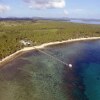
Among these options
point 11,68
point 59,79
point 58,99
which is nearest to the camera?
point 58,99

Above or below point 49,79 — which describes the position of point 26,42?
above

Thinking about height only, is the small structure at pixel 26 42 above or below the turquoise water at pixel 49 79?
above

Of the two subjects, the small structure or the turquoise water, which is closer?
the turquoise water

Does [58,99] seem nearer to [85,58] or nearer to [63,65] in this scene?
[63,65]

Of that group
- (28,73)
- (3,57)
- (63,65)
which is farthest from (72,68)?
(3,57)

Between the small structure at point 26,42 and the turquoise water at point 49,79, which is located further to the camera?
the small structure at point 26,42

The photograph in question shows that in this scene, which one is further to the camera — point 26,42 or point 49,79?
point 26,42

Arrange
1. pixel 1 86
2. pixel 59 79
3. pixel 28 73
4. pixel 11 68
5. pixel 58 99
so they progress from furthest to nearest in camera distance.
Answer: pixel 11 68
pixel 28 73
pixel 59 79
pixel 1 86
pixel 58 99

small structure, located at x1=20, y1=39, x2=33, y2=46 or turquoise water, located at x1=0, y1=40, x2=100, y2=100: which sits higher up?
small structure, located at x1=20, y1=39, x2=33, y2=46
